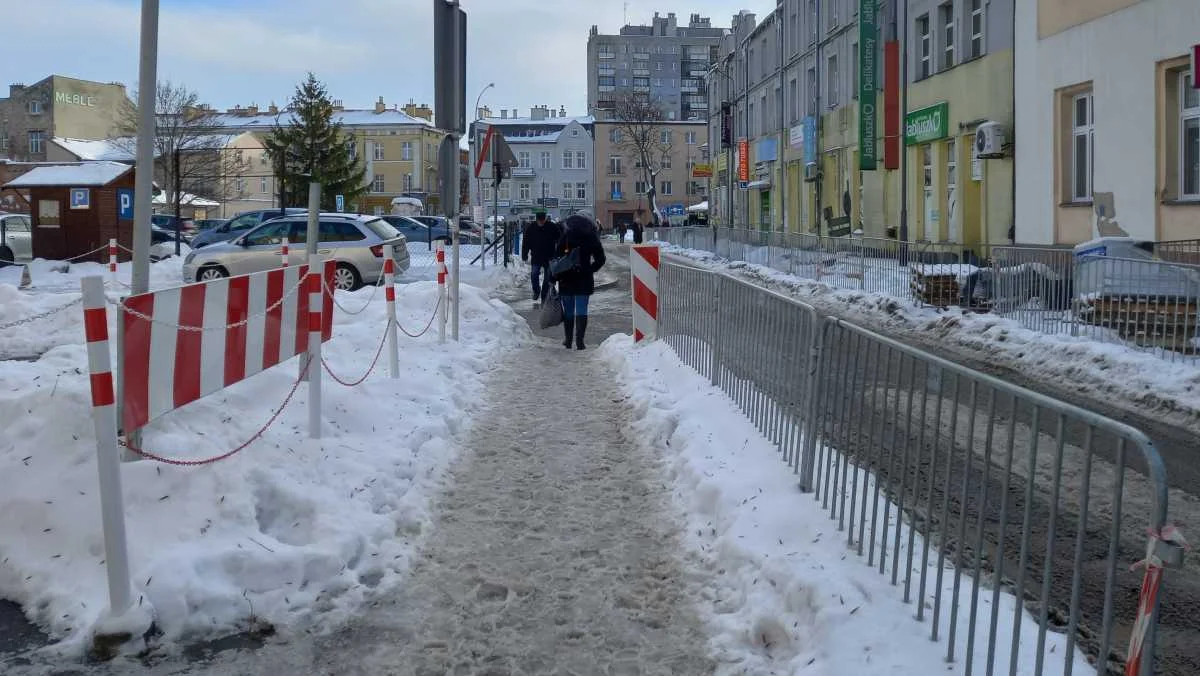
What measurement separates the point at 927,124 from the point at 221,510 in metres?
27.7

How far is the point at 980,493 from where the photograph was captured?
4.03 meters

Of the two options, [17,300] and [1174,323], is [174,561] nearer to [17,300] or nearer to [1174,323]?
[1174,323]

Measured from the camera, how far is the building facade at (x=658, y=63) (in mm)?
145625

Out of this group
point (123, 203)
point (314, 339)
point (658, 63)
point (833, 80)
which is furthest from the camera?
point (658, 63)

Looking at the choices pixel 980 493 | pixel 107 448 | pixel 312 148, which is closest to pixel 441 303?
pixel 107 448

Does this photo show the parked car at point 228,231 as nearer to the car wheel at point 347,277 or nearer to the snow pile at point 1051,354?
the car wheel at point 347,277

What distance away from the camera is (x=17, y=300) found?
1697 centimetres

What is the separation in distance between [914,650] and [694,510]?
7.89 feet

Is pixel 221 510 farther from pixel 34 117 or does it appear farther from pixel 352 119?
pixel 352 119

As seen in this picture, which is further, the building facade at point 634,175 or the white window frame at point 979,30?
the building facade at point 634,175

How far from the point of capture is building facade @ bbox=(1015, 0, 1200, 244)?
17953mm

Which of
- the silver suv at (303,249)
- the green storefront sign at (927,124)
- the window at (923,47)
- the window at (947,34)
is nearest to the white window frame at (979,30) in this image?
the window at (947,34)

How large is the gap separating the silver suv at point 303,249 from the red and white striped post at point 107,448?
1836cm

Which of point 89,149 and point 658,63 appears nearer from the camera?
point 89,149
